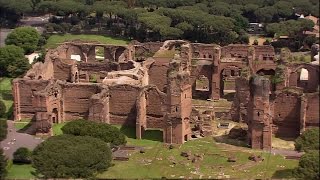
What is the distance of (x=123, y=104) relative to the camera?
4969cm

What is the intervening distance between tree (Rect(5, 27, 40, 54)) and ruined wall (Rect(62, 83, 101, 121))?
23.9 m

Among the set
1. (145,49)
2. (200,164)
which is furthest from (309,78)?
(145,49)

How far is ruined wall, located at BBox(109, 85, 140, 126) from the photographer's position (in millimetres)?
49344

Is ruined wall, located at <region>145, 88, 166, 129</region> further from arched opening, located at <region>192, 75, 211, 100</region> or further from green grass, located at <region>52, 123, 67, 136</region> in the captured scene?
arched opening, located at <region>192, 75, 211, 100</region>

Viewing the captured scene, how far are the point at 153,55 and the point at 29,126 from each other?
1635cm

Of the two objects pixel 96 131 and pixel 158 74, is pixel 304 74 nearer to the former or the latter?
pixel 158 74

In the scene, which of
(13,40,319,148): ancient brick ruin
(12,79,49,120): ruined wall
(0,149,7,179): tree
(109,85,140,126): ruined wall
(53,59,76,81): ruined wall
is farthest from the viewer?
(53,59,76,81): ruined wall

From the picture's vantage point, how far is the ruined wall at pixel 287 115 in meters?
45.7

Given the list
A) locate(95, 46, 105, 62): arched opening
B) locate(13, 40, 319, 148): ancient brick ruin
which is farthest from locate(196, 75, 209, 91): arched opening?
locate(95, 46, 105, 62): arched opening

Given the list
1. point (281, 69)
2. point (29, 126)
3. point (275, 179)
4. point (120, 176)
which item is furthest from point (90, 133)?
point (281, 69)

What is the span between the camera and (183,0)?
88312 millimetres

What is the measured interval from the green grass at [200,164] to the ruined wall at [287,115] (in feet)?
10.1

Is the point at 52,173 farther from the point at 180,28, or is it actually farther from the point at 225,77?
the point at 180,28

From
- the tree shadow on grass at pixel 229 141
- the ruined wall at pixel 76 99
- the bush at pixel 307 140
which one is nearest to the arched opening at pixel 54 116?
the ruined wall at pixel 76 99
